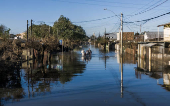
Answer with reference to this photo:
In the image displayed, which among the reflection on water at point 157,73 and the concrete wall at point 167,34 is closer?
the reflection on water at point 157,73

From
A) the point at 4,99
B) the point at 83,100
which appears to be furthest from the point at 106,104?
the point at 4,99

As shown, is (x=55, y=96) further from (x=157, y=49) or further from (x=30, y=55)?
(x=157, y=49)

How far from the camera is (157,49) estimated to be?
120 ft

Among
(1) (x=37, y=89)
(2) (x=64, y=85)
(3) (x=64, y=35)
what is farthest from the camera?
(3) (x=64, y=35)

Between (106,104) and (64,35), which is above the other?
(64,35)

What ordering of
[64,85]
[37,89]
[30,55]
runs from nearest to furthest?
[37,89] < [64,85] < [30,55]

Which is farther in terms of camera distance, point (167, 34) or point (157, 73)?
point (167, 34)

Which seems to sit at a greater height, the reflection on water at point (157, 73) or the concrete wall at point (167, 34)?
the concrete wall at point (167, 34)

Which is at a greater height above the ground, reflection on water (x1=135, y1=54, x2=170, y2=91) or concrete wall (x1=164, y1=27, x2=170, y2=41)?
concrete wall (x1=164, y1=27, x2=170, y2=41)

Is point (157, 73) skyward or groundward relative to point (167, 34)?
groundward

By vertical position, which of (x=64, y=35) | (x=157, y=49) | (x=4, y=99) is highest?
(x=64, y=35)

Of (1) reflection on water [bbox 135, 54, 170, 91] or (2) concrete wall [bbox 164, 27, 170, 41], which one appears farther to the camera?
(2) concrete wall [bbox 164, 27, 170, 41]

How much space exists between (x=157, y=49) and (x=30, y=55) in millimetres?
20681

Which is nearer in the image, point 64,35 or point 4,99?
point 4,99
